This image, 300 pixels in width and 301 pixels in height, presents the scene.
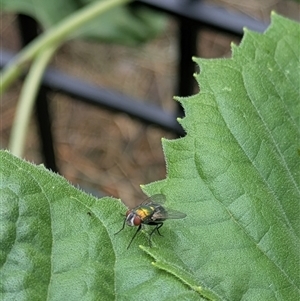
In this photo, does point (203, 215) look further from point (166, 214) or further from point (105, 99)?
point (105, 99)

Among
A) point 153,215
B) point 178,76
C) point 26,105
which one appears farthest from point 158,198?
point 178,76

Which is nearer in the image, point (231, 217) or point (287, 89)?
point (231, 217)

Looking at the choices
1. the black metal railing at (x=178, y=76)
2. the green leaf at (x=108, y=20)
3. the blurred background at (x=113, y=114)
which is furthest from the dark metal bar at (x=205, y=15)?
the blurred background at (x=113, y=114)

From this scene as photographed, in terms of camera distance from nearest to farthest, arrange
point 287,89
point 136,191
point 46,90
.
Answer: point 287,89, point 46,90, point 136,191

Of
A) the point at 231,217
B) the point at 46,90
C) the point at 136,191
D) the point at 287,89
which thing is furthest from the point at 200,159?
the point at 136,191

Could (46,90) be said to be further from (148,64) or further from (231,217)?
(231,217)

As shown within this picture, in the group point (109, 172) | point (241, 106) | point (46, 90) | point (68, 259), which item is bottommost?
point (109, 172)

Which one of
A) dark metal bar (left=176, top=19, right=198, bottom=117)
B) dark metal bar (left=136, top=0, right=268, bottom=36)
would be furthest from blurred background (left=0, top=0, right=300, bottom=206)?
dark metal bar (left=136, top=0, right=268, bottom=36)

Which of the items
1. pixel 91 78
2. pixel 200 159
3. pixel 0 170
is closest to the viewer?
pixel 0 170
